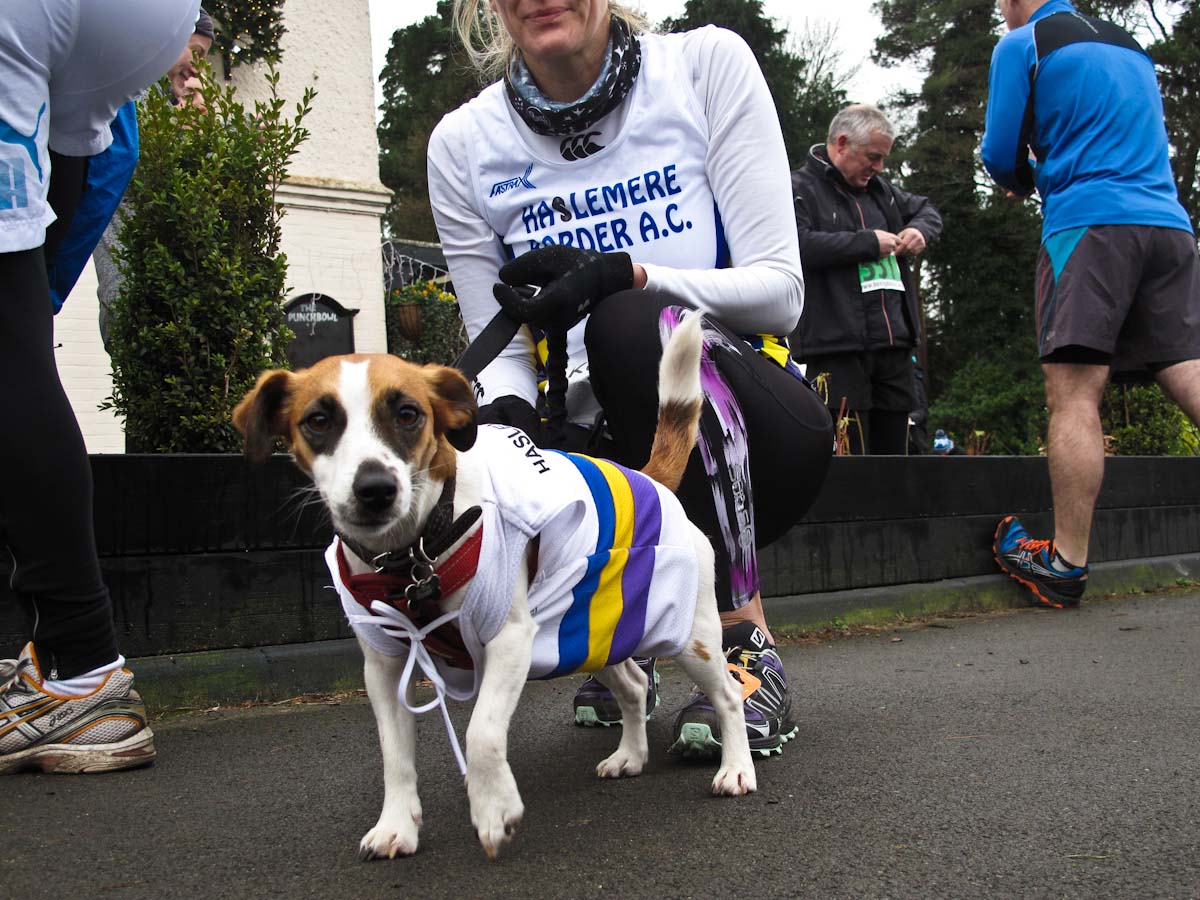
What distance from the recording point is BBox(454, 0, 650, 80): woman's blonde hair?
3362 mm

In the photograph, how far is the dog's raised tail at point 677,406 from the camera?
269 cm

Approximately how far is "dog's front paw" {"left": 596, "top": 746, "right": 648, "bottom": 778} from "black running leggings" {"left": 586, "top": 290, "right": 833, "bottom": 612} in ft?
1.67

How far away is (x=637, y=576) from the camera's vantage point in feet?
7.93

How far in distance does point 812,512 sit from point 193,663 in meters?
2.68

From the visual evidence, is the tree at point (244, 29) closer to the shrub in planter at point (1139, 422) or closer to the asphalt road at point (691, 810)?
the shrub in planter at point (1139, 422)

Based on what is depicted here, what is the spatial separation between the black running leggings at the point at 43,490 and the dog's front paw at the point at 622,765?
1224mm

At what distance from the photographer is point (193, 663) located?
3389mm

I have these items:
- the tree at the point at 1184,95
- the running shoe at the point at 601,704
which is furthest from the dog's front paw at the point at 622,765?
the tree at the point at 1184,95

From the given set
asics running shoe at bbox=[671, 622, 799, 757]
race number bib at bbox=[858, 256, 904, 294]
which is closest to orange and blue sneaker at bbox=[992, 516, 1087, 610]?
race number bib at bbox=[858, 256, 904, 294]

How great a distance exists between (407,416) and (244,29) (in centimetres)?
1020

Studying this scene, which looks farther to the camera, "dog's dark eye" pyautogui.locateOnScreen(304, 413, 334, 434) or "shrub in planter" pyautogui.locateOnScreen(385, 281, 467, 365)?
"shrub in planter" pyautogui.locateOnScreen(385, 281, 467, 365)

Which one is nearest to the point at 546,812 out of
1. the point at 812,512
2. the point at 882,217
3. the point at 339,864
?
the point at 339,864

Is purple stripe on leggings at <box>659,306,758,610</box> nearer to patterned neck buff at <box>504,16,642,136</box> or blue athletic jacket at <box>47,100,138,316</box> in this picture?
patterned neck buff at <box>504,16,642,136</box>

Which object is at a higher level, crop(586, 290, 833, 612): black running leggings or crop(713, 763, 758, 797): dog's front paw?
crop(586, 290, 833, 612): black running leggings
